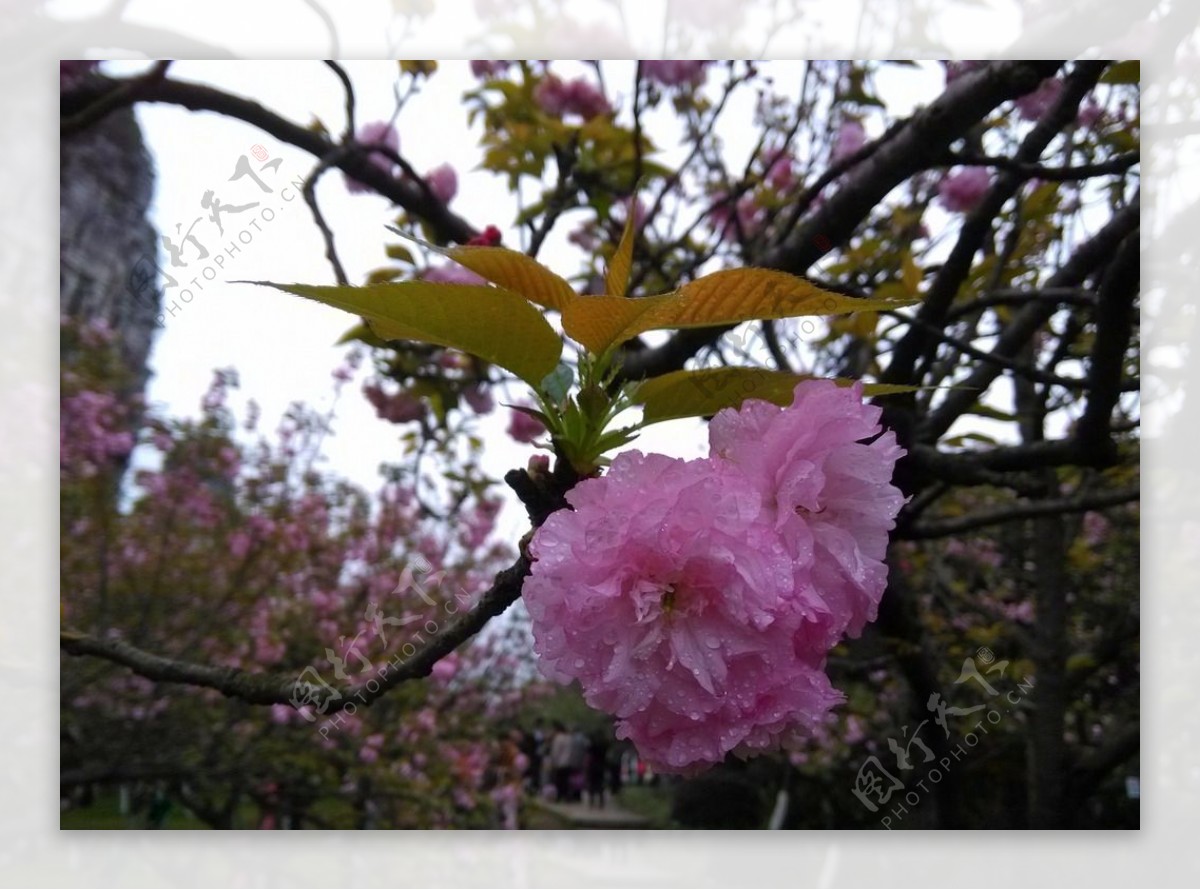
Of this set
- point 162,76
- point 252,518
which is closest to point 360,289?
point 162,76

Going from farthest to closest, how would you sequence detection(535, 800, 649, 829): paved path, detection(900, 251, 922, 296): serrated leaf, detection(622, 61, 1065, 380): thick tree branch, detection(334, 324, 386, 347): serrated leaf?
detection(535, 800, 649, 829): paved path → detection(334, 324, 386, 347): serrated leaf → detection(900, 251, 922, 296): serrated leaf → detection(622, 61, 1065, 380): thick tree branch

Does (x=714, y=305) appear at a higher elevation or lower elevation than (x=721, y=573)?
higher

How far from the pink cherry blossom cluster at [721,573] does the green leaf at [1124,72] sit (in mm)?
1080

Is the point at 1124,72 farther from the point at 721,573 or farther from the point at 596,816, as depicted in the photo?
the point at 596,816

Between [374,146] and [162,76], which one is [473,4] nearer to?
[374,146]

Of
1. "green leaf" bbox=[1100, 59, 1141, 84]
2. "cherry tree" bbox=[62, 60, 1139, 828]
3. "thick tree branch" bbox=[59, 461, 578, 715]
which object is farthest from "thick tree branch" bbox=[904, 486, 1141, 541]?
"thick tree branch" bbox=[59, 461, 578, 715]

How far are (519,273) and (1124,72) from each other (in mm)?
1156

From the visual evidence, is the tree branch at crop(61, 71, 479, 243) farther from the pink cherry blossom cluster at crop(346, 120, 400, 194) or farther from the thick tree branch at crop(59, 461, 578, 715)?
the thick tree branch at crop(59, 461, 578, 715)

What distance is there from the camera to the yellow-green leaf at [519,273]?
41cm

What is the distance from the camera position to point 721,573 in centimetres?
39

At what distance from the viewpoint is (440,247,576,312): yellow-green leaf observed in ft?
1.35

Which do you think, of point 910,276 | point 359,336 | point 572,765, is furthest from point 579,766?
point 910,276

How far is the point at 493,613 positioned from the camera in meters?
0.48

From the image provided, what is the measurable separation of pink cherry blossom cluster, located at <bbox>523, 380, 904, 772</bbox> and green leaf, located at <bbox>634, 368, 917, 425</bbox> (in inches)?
1.0
